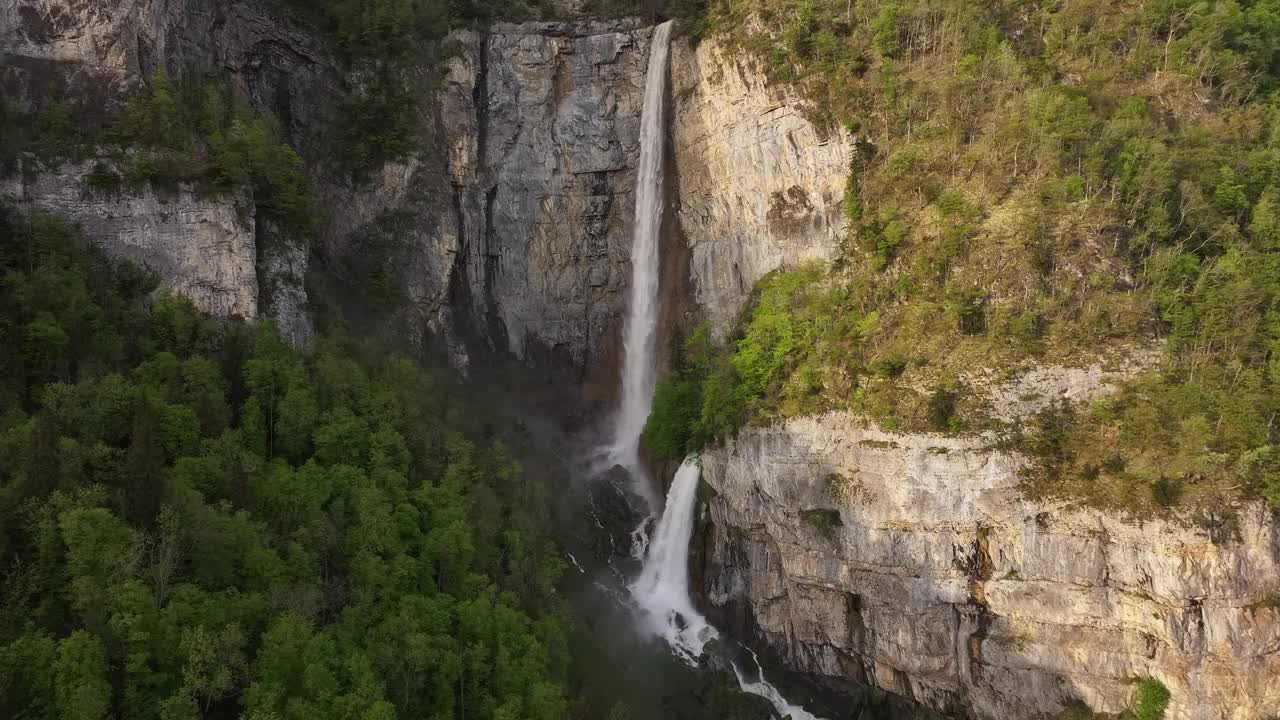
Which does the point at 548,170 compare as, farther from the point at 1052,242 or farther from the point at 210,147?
the point at 1052,242

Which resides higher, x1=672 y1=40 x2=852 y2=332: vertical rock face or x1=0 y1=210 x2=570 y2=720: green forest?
x1=672 y1=40 x2=852 y2=332: vertical rock face

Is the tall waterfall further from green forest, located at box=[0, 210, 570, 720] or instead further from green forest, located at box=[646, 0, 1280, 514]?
green forest, located at box=[0, 210, 570, 720]

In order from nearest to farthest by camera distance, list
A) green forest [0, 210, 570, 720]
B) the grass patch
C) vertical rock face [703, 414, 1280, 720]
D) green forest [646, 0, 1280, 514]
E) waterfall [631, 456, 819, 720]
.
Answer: green forest [0, 210, 570, 720] → vertical rock face [703, 414, 1280, 720] → green forest [646, 0, 1280, 514] → the grass patch → waterfall [631, 456, 819, 720]

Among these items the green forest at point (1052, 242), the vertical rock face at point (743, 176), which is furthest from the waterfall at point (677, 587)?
the vertical rock face at point (743, 176)

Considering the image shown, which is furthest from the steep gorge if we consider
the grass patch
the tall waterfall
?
the tall waterfall

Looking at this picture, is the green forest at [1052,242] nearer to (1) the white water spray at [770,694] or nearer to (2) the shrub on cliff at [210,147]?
(1) the white water spray at [770,694]

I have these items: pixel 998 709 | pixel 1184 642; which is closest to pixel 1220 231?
pixel 1184 642
